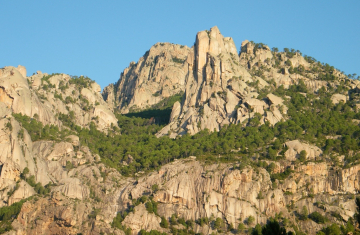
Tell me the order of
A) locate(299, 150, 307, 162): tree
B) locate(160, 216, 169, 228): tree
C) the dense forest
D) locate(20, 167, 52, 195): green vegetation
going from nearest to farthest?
locate(160, 216, 169, 228): tree → locate(20, 167, 52, 195): green vegetation → locate(299, 150, 307, 162): tree → the dense forest

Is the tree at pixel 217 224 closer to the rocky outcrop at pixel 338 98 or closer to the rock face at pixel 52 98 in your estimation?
the rock face at pixel 52 98

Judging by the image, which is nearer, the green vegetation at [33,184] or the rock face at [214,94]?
the green vegetation at [33,184]

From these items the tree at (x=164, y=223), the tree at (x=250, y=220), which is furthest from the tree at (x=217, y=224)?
the tree at (x=164, y=223)

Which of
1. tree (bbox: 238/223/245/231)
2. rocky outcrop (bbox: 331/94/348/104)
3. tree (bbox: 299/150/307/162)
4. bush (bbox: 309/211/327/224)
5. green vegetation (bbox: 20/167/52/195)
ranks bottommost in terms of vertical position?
tree (bbox: 238/223/245/231)

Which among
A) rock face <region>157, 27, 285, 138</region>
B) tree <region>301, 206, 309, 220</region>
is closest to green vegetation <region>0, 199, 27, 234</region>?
rock face <region>157, 27, 285, 138</region>

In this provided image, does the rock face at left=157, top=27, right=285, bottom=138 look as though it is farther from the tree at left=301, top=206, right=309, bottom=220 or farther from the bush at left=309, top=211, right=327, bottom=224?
the bush at left=309, top=211, right=327, bottom=224

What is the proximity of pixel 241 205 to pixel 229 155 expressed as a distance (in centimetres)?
1851

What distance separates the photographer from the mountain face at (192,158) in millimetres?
125694

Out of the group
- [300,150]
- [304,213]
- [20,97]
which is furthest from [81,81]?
[304,213]

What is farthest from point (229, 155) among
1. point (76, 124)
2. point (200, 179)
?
point (76, 124)

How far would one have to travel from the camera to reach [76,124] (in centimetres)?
17038

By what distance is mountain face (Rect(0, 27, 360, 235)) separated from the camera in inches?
4949

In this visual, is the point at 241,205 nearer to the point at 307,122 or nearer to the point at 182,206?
the point at 182,206

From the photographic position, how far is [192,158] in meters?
143
